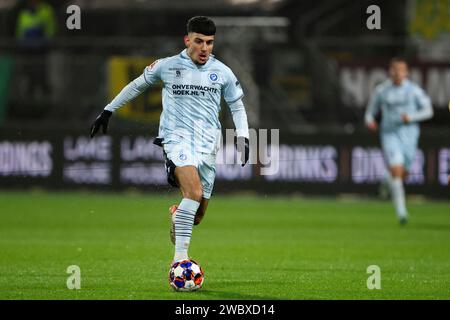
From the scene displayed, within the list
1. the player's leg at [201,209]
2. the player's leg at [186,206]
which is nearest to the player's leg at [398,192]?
the player's leg at [201,209]

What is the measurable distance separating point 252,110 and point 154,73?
507 inches

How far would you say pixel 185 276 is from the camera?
988cm

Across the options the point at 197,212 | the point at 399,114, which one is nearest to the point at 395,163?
the point at 399,114

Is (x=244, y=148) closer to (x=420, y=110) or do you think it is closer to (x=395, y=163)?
(x=395, y=163)

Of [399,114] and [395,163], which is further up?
[399,114]

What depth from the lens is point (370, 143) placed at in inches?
890

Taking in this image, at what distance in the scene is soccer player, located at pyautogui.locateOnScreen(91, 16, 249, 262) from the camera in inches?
401

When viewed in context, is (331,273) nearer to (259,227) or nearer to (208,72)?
(208,72)

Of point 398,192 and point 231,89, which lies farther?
point 398,192

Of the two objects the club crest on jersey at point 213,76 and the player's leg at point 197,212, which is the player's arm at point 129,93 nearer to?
the club crest on jersey at point 213,76

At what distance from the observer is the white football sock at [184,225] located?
10.1 meters

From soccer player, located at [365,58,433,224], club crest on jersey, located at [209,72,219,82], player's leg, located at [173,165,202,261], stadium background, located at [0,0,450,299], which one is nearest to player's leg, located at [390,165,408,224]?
soccer player, located at [365,58,433,224]
